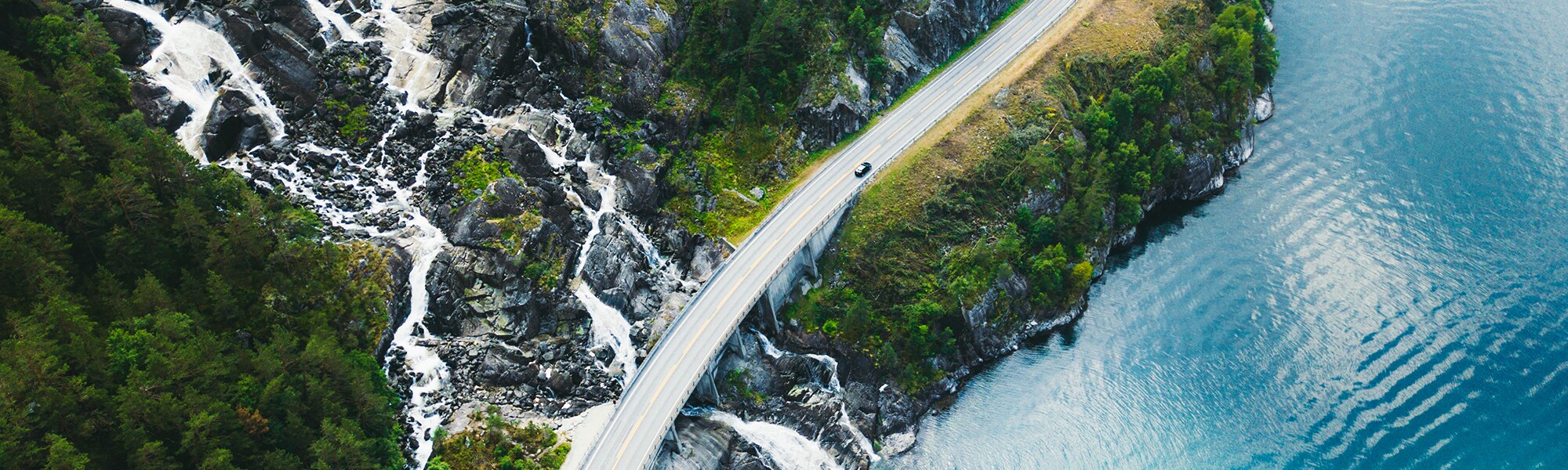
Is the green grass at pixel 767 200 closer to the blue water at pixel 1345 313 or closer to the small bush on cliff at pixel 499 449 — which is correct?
the blue water at pixel 1345 313

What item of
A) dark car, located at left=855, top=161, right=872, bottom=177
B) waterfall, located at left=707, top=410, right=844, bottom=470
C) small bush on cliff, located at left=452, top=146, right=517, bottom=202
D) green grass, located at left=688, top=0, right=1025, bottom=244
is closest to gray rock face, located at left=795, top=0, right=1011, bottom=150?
green grass, located at left=688, top=0, right=1025, bottom=244

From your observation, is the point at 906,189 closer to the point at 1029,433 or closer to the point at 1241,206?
the point at 1029,433

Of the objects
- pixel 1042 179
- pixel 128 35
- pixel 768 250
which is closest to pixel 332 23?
pixel 128 35

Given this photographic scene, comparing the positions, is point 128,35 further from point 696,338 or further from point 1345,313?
point 1345,313

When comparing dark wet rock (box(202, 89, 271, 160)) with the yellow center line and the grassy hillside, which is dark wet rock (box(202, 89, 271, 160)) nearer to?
the yellow center line

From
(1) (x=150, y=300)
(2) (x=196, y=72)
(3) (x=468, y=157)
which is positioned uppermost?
(2) (x=196, y=72)

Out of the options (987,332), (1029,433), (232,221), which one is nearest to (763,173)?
(987,332)
